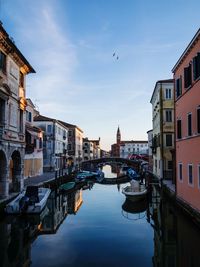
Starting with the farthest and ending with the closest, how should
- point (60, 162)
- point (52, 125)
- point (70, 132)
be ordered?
point (70, 132)
point (60, 162)
point (52, 125)

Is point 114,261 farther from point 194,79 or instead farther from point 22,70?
point 22,70

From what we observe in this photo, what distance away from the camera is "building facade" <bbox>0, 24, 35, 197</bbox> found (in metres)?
17.1

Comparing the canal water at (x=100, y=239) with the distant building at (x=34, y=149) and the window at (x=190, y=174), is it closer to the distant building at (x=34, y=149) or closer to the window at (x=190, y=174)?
the window at (x=190, y=174)

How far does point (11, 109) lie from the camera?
1880 cm

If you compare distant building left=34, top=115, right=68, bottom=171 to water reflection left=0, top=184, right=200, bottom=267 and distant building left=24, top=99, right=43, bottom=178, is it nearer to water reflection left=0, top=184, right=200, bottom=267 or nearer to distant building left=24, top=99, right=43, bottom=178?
distant building left=24, top=99, right=43, bottom=178

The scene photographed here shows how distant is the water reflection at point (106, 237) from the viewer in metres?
10.1

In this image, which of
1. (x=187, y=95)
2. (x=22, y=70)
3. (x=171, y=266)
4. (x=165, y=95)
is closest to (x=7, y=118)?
(x=22, y=70)

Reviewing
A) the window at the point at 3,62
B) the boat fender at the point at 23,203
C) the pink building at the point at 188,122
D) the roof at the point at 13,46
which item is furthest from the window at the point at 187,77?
the boat fender at the point at 23,203

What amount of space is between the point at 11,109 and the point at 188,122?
1123 centimetres

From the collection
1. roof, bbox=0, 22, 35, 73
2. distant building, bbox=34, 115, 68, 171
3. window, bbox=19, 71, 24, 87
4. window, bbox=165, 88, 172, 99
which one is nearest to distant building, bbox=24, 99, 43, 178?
distant building, bbox=34, 115, 68, 171

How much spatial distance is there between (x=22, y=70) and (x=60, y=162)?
32.7m

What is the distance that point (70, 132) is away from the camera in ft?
225

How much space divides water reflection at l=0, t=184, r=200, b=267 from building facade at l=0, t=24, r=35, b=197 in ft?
10.3

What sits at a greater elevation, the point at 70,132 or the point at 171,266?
the point at 70,132
